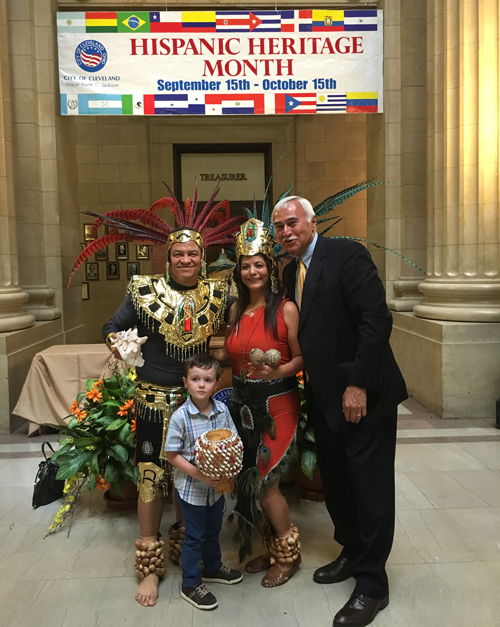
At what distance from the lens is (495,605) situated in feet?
9.01

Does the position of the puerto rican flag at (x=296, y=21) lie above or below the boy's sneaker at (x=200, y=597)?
above

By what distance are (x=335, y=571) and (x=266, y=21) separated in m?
6.72

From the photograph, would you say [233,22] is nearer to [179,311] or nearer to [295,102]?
[295,102]

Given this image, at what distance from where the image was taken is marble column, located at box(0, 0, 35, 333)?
6.32 m

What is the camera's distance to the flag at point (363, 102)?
7.32 metres

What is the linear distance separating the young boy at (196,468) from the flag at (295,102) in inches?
214

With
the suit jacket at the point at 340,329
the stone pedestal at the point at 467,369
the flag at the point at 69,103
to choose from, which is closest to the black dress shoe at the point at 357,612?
the suit jacket at the point at 340,329

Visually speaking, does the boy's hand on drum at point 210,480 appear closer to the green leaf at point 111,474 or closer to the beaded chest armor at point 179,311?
the beaded chest armor at point 179,311

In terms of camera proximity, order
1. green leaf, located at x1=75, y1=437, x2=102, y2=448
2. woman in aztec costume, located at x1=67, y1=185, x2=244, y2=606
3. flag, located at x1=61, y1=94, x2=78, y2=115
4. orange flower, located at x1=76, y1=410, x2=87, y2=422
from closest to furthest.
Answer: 1. woman in aztec costume, located at x1=67, y1=185, x2=244, y2=606
2. green leaf, located at x1=75, y1=437, x2=102, y2=448
3. orange flower, located at x1=76, y1=410, x2=87, y2=422
4. flag, located at x1=61, y1=94, x2=78, y2=115

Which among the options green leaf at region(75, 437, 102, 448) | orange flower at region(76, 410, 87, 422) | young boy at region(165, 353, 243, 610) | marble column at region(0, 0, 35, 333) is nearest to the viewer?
young boy at region(165, 353, 243, 610)

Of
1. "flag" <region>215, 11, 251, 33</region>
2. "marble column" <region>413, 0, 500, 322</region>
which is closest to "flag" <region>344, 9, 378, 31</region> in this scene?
"marble column" <region>413, 0, 500, 322</region>

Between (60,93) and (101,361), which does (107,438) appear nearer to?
(101,361)

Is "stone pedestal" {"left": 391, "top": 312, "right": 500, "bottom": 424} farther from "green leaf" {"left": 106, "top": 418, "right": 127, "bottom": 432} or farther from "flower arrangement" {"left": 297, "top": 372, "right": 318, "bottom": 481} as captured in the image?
"green leaf" {"left": 106, "top": 418, "right": 127, "bottom": 432}

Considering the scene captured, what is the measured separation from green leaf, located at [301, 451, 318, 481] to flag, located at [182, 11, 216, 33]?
19.1 feet
